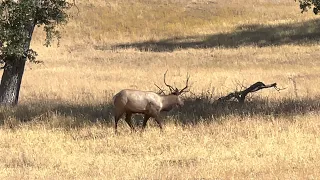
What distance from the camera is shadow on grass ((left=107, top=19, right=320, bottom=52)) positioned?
40722 millimetres

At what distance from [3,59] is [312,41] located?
26.5 metres

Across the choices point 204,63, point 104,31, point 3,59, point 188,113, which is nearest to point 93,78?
point 204,63

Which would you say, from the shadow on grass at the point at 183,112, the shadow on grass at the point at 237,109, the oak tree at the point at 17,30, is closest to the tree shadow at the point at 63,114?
the shadow on grass at the point at 183,112

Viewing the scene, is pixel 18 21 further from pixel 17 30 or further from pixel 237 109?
pixel 237 109

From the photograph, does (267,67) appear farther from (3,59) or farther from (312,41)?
(3,59)

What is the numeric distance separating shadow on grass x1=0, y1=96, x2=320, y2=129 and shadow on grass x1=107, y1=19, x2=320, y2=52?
24162mm

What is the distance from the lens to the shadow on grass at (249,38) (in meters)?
40.7

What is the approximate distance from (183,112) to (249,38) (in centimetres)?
3005

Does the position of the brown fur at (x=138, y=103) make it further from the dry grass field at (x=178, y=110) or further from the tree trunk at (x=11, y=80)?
the tree trunk at (x=11, y=80)

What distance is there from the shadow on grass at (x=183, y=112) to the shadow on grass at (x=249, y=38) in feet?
79.3

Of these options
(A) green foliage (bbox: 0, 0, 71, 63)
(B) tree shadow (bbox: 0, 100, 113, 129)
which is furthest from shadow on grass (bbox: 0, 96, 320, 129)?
(A) green foliage (bbox: 0, 0, 71, 63)

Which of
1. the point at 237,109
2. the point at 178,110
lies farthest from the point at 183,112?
the point at 237,109

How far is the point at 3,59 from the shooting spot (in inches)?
635

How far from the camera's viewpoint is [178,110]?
1460 centimetres
